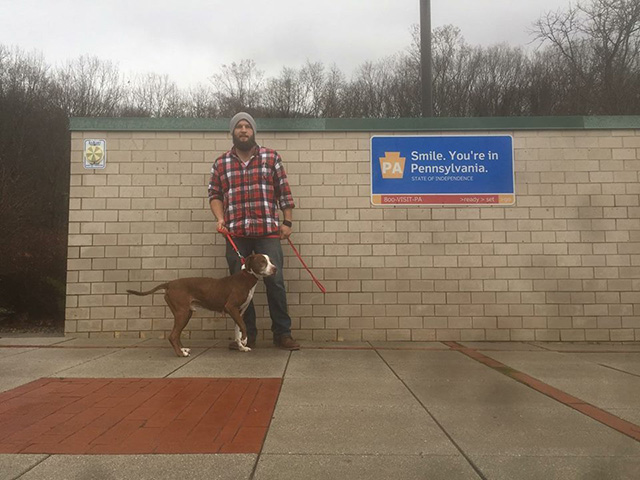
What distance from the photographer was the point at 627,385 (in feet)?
12.9

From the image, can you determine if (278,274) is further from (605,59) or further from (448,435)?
(605,59)

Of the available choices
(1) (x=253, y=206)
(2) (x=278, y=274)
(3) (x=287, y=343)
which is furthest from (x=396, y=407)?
(1) (x=253, y=206)

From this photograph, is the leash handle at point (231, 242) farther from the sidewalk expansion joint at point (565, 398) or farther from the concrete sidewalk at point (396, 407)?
the sidewalk expansion joint at point (565, 398)

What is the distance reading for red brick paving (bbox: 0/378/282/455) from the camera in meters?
2.58

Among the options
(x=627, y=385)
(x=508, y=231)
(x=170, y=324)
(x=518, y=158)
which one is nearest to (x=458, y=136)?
(x=518, y=158)

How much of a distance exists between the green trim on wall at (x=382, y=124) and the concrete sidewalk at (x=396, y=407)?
2700mm

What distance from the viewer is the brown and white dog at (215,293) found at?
491cm

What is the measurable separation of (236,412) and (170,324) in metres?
3.16

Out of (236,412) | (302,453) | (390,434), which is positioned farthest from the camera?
(236,412)

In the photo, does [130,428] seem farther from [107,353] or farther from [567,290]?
[567,290]

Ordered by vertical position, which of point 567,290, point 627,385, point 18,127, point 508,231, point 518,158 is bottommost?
point 627,385

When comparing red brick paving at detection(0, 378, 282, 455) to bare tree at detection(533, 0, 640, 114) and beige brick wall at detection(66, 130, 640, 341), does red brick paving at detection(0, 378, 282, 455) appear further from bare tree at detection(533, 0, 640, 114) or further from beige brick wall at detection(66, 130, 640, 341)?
bare tree at detection(533, 0, 640, 114)

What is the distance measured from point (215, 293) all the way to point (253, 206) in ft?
3.47

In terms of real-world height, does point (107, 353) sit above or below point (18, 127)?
below
